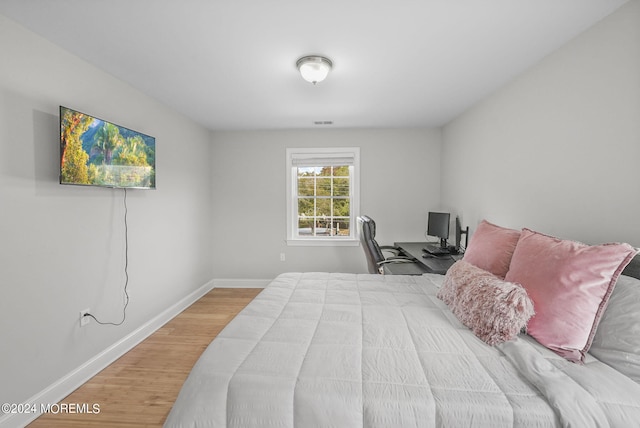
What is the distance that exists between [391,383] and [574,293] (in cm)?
89

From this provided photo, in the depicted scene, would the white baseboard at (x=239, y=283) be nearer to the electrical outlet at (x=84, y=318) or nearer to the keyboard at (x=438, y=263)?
the electrical outlet at (x=84, y=318)

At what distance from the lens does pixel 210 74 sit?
2287 mm

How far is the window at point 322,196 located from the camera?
409 cm

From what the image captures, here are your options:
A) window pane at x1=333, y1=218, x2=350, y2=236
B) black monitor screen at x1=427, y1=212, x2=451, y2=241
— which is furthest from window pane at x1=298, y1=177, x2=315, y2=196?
black monitor screen at x1=427, y1=212, x2=451, y2=241

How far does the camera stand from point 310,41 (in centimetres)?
181

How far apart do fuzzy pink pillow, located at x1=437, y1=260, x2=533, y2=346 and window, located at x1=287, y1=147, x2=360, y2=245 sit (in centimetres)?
268

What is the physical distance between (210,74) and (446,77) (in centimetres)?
206

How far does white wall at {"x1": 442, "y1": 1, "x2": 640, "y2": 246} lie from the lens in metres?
1.45

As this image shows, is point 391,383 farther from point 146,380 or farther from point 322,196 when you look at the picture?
point 322,196

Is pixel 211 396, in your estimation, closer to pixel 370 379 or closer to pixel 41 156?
pixel 370 379

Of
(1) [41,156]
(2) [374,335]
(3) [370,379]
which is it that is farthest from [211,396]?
(1) [41,156]

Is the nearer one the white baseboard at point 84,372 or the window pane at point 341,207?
the white baseboard at point 84,372

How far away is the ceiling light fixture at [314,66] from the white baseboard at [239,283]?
3.11m

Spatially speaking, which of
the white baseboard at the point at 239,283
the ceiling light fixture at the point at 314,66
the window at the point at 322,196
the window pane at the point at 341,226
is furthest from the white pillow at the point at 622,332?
the white baseboard at the point at 239,283
